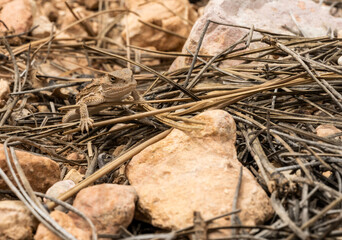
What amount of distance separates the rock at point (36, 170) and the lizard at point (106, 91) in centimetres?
45

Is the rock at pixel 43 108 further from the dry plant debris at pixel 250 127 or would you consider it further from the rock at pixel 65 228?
the rock at pixel 65 228

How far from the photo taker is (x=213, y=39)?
150 inches

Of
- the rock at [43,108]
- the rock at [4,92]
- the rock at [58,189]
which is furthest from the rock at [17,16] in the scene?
the rock at [58,189]

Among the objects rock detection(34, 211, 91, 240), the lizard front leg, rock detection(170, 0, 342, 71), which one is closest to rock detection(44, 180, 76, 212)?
rock detection(34, 211, 91, 240)

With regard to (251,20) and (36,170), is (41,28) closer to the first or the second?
(251,20)

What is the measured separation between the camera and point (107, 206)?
75.6 inches

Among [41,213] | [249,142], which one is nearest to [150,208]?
[41,213]

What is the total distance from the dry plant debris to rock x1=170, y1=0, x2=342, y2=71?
0.56 metres

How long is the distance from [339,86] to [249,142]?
0.95m

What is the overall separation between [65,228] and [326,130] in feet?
5.55

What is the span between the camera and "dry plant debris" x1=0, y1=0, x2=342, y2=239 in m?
1.91

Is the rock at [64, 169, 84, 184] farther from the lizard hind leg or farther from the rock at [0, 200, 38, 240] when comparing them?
the rock at [0, 200, 38, 240]

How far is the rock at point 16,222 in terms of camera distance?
1.93 m

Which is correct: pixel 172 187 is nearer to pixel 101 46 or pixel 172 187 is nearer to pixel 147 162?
pixel 147 162
